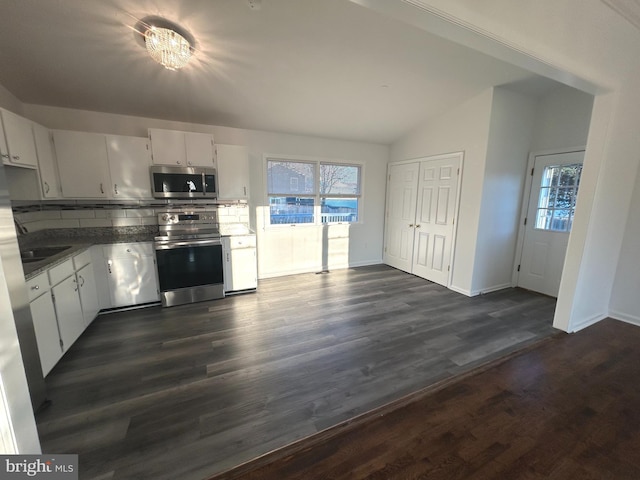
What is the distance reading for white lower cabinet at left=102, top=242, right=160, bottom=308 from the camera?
3098mm

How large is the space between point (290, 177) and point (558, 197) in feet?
13.1

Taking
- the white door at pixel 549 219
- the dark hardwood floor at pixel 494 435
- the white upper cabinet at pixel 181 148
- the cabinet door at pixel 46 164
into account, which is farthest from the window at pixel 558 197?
the cabinet door at pixel 46 164

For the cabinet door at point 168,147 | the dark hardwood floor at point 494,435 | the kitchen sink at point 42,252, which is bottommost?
the dark hardwood floor at point 494,435

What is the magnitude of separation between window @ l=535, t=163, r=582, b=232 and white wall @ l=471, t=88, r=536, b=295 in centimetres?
27

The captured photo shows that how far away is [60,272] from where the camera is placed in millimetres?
2301

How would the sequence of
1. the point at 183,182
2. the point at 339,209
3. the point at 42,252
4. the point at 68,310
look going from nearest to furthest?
the point at 68,310
the point at 42,252
the point at 183,182
the point at 339,209

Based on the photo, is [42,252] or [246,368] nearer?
[246,368]

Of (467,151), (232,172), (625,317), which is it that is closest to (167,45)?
(232,172)

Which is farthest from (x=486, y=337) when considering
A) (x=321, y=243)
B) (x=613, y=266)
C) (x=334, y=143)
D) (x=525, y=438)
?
(x=334, y=143)

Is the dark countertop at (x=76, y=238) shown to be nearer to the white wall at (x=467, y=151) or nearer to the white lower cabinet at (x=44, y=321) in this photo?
the white lower cabinet at (x=44, y=321)

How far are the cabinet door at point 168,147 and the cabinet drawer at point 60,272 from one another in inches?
60.6

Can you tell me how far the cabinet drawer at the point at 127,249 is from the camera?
306 centimetres

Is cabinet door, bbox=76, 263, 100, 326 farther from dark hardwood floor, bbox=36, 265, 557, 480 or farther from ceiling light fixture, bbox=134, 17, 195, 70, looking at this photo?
ceiling light fixture, bbox=134, 17, 195, 70

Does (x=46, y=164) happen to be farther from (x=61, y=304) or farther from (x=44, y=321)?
(x=44, y=321)
